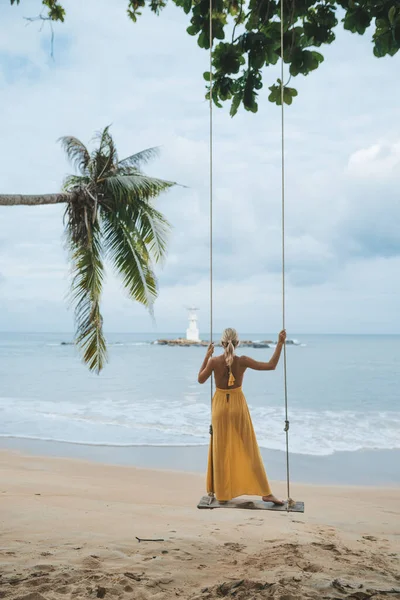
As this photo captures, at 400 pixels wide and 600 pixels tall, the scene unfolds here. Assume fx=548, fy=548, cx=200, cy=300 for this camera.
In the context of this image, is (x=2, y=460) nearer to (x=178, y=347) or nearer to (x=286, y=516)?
(x=286, y=516)

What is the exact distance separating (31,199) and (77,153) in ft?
10.4

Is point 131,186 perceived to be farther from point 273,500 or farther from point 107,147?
point 273,500

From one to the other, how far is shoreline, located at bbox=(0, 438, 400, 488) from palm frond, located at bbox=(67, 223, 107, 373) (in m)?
2.61

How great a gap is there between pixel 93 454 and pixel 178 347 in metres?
45.8

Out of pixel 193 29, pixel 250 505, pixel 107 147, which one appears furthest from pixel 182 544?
pixel 107 147

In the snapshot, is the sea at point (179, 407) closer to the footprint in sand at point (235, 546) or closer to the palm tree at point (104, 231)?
the palm tree at point (104, 231)

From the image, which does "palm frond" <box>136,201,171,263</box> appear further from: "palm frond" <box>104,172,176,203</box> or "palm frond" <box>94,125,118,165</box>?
"palm frond" <box>94,125,118,165</box>

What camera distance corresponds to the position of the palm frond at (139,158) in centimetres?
870

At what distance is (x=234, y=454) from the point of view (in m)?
3.94

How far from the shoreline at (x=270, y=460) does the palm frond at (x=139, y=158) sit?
16.3 feet

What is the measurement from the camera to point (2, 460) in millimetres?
9172

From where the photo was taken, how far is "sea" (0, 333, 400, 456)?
1180 cm

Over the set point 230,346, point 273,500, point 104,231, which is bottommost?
point 273,500

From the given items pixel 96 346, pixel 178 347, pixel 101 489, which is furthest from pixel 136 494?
pixel 178 347
